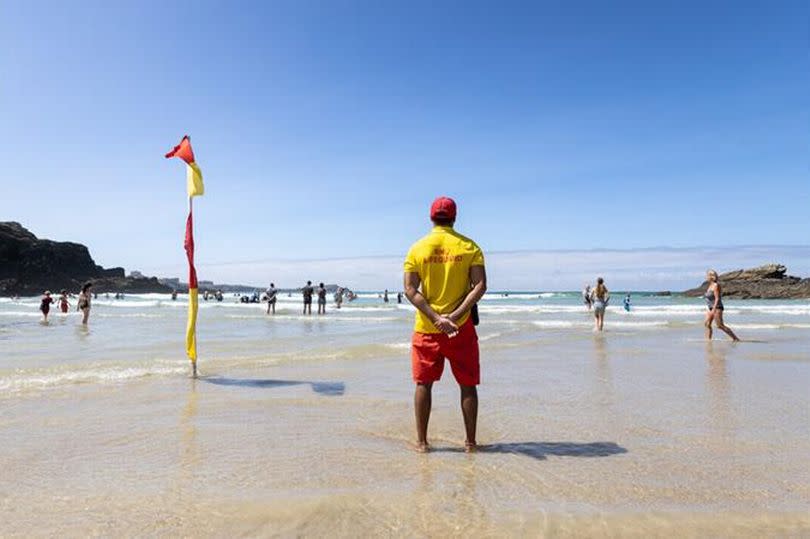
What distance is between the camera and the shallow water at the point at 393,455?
2.90m

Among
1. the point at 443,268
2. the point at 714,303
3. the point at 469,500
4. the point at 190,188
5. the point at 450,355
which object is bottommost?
the point at 469,500

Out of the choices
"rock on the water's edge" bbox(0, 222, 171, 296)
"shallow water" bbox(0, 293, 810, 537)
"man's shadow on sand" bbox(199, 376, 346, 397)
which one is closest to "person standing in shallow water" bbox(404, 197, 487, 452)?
"shallow water" bbox(0, 293, 810, 537)

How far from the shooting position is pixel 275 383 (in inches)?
310

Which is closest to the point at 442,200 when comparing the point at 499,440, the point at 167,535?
the point at 499,440

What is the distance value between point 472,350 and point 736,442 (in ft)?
8.10

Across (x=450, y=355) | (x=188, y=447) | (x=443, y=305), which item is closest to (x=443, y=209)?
(x=443, y=305)

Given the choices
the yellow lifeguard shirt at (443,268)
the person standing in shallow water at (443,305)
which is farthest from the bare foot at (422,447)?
the yellow lifeguard shirt at (443,268)

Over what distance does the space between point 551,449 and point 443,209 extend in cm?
215

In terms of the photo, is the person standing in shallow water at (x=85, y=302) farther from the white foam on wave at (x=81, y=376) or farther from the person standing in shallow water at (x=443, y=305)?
the person standing in shallow water at (x=443, y=305)

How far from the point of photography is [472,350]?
423 centimetres

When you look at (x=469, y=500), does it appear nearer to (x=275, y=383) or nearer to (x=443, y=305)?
(x=443, y=305)

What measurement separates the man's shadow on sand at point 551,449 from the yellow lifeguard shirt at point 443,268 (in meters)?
1.08

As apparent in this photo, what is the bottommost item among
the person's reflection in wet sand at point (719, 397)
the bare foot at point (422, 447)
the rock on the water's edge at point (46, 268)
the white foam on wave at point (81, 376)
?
the white foam on wave at point (81, 376)

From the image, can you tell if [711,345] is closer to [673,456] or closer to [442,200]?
[673,456]
